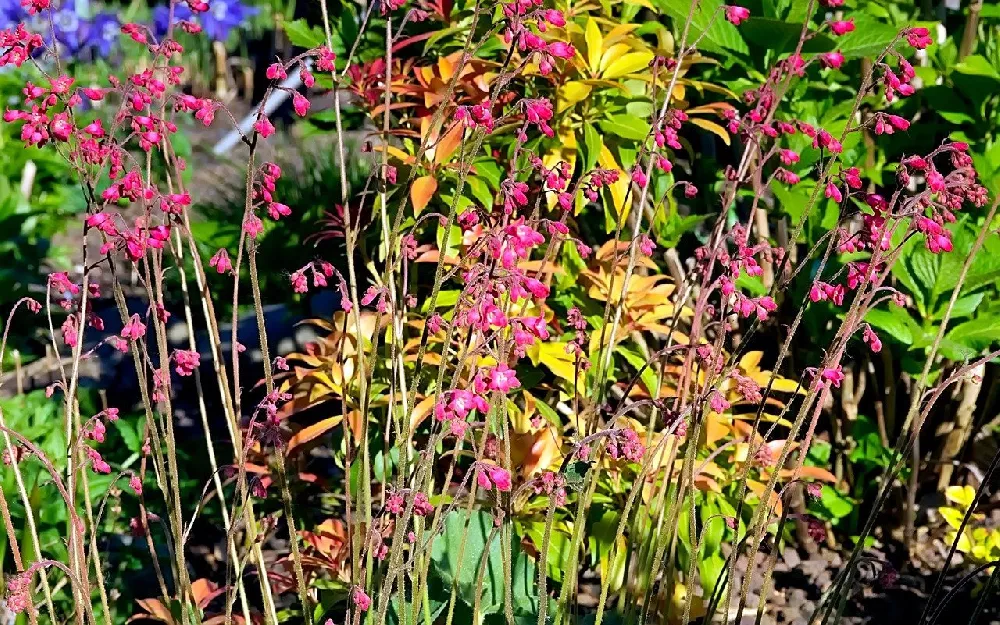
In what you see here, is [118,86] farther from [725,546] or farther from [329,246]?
[725,546]

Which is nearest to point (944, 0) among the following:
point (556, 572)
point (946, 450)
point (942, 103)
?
point (942, 103)

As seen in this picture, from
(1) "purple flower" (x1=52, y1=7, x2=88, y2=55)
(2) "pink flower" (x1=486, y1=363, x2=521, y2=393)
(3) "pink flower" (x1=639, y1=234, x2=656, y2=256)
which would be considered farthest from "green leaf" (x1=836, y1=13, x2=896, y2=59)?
(1) "purple flower" (x1=52, y1=7, x2=88, y2=55)

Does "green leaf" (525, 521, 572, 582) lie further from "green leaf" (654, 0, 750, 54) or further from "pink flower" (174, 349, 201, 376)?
"green leaf" (654, 0, 750, 54)

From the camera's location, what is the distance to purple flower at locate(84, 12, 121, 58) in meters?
6.91

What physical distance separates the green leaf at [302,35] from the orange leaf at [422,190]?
1.82 feet

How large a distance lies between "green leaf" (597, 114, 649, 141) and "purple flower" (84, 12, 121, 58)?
5.35m

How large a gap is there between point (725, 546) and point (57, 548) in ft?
5.39

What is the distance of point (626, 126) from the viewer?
230 cm

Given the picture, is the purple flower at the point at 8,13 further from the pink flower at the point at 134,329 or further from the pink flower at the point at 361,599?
the pink flower at the point at 361,599

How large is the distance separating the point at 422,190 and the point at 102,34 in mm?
5759

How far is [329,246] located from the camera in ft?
10.6

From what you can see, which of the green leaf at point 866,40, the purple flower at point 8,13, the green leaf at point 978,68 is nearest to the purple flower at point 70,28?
the purple flower at point 8,13

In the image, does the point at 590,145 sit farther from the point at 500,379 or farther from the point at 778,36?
the point at 500,379

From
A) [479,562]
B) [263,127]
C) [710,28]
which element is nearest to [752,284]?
[710,28]
